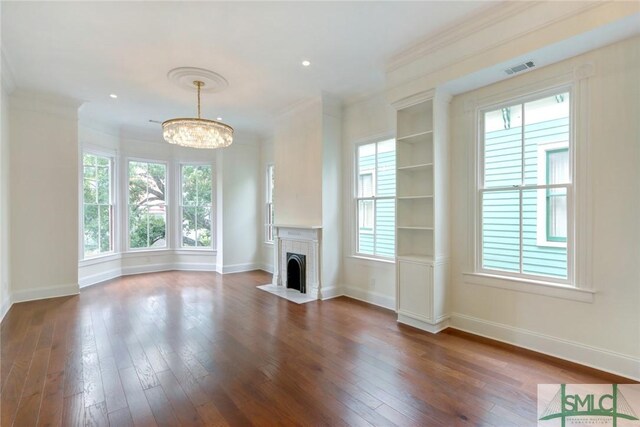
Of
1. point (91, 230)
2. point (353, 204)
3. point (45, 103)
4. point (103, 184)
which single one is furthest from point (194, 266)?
point (353, 204)

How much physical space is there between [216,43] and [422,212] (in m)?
3.09

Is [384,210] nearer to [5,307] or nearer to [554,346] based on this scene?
[554,346]

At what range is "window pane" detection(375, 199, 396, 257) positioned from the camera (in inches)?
170

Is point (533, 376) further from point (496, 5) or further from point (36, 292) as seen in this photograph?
point (36, 292)

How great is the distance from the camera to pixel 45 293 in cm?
465

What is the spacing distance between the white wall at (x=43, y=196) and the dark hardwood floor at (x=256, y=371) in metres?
0.76

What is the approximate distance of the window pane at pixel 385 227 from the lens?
4.31 meters

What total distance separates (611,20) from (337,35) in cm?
220

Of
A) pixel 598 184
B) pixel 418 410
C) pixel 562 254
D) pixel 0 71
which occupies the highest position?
pixel 0 71

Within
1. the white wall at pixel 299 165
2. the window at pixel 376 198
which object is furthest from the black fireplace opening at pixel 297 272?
the window at pixel 376 198

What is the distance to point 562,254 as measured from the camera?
2.82 metres

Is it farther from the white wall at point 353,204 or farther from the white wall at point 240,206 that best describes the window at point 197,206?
the white wall at point 353,204

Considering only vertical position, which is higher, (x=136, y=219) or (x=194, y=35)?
(x=194, y=35)

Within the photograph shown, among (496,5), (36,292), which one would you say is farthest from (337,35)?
(36,292)
